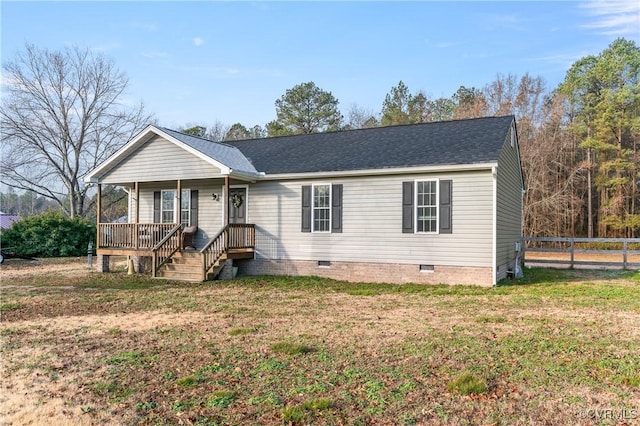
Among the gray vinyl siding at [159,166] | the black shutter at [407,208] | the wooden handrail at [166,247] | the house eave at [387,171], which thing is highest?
the gray vinyl siding at [159,166]

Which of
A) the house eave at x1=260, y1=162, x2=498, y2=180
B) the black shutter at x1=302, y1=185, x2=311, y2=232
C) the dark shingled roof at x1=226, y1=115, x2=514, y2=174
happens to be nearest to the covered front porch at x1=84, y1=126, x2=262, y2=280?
the house eave at x1=260, y1=162, x2=498, y2=180

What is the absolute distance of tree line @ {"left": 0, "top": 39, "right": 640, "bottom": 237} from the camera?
27375mm

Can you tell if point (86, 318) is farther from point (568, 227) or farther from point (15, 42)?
point (568, 227)

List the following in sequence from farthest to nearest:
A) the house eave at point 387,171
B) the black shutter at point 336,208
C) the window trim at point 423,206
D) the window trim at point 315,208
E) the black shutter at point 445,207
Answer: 1. the window trim at point 315,208
2. the black shutter at point 336,208
3. the window trim at point 423,206
4. the black shutter at point 445,207
5. the house eave at point 387,171

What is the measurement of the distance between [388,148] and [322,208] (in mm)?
2782

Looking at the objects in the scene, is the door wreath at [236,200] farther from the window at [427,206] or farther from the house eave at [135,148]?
the window at [427,206]

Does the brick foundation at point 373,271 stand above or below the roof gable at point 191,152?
below

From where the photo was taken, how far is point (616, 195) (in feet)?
96.6

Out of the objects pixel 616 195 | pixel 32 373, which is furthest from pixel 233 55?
pixel 616 195

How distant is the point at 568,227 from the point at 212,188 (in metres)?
27.9

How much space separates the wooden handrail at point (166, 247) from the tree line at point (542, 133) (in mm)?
19337

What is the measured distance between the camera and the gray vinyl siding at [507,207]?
39.6 feet

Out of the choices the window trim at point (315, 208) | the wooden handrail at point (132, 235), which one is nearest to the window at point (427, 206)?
the window trim at point (315, 208)

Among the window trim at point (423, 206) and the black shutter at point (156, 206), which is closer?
the window trim at point (423, 206)
